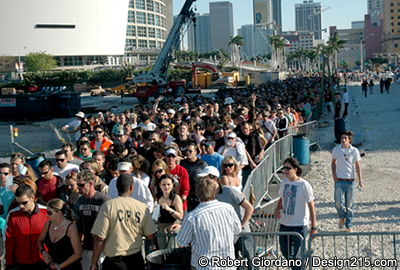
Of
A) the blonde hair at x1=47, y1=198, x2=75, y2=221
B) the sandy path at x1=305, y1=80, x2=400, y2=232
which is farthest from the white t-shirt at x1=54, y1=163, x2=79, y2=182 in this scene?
the sandy path at x1=305, y1=80, x2=400, y2=232

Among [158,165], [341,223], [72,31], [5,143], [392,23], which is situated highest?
[392,23]

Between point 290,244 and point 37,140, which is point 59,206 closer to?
point 290,244

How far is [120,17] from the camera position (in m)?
130

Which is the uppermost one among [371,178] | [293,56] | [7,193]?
[293,56]

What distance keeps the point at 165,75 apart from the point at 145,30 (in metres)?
99.1

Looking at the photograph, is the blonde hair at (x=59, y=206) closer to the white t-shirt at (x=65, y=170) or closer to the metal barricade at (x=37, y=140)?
the white t-shirt at (x=65, y=170)

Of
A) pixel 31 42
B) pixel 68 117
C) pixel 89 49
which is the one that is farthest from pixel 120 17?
pixel 68 117

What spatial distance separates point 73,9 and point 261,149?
386 ft

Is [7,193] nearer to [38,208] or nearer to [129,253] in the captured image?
[38,208]

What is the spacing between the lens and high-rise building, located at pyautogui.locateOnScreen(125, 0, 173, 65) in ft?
441

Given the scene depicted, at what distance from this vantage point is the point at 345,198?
29.1 feet

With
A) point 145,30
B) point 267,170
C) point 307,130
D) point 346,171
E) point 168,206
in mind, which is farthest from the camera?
point 145,30

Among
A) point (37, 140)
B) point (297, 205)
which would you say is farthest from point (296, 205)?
point (37, 140)

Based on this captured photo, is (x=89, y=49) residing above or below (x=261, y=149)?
above
